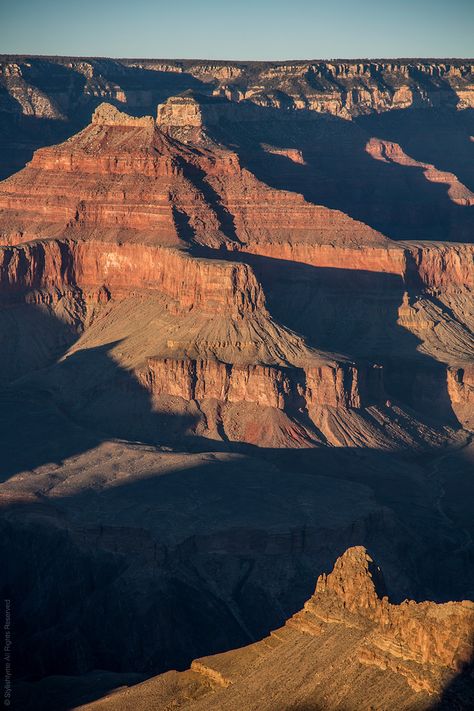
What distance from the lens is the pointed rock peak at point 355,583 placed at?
168 feet

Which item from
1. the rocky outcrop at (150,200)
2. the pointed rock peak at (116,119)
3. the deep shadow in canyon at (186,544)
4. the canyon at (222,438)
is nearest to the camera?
the canyon at (222,438)

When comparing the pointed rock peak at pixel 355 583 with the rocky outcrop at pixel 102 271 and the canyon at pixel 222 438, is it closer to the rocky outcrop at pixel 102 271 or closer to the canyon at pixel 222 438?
the canyon at pixel 222 438

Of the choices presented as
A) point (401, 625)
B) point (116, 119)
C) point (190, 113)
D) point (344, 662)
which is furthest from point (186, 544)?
point (190, 113)

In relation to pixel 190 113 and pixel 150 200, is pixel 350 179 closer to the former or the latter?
pixel 190 113

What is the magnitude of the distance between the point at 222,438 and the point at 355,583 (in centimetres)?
4714

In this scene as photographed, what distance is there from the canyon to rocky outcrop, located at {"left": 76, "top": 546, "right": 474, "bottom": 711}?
8 centimetres

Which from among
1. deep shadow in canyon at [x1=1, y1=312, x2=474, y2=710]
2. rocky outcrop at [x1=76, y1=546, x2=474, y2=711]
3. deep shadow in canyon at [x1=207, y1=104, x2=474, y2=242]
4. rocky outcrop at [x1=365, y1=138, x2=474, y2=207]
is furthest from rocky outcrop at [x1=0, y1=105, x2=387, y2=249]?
rocky outcrop at [x1=76, y1=546, x2=474, y2=711]

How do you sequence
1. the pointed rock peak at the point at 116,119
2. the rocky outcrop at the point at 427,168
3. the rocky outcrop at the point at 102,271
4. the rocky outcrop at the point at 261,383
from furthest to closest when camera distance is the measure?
the rocky outcrop at the point at 427,168, the pointed rock peak at the point at 116,119, the rocky outcrop at the point at 102,271, the rocky outcrop at the point at 261,383

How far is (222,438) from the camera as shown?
323ft

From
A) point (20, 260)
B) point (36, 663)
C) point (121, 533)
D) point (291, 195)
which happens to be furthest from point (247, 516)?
point (291, 195)

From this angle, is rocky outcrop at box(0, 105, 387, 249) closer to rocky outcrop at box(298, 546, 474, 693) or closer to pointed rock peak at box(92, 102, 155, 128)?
pointed rock peak at box(92, 102, 155, 128)

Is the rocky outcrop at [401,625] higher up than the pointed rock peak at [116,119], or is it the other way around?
the pointed rock peak at [116,119]

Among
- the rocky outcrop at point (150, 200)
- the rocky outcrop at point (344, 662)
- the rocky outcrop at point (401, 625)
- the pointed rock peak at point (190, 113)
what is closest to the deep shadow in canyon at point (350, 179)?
the pointed rock peak at point (190, 113)

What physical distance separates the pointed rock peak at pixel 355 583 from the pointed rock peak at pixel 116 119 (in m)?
79.5
